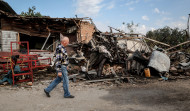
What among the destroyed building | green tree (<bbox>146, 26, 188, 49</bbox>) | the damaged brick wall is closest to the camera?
the destroyed building

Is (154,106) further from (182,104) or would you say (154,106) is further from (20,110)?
(20,110)

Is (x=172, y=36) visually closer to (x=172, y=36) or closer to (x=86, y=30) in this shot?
(x=172, y=36)

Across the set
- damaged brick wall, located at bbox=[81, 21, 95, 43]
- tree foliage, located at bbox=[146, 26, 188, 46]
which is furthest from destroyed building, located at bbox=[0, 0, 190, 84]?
tree foliage, located at bbox=[146, 26, 188, 46]

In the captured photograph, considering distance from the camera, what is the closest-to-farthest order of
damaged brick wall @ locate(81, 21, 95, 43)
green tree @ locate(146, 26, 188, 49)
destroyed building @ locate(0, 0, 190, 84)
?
destroyed building @ locate(0, 0, 190, 84) → damaged brick wall @ locate(81, 21, 95, 43) → green tree @ locate(146, 26, 188, 49)

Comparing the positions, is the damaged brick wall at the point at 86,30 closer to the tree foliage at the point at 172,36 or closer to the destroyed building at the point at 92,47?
the destroyed building at the point at 92,47

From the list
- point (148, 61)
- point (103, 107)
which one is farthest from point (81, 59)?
point (103, 107)

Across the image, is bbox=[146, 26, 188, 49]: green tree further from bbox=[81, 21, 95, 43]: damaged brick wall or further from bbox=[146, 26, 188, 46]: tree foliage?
bbox=[81, 21, 95, 43]: damaged brick wall

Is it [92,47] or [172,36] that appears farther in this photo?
[172,36]

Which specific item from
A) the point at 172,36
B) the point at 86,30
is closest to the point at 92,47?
the point at 86,30

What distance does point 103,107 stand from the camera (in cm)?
327

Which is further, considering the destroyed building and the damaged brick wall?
the damaged brick wall

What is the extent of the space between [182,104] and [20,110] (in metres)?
3.92

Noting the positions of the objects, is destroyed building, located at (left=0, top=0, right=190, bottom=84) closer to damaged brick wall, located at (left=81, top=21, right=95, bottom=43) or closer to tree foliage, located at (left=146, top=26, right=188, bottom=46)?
damaged brick wall, located at (left=81, top=21, right=95, bottom=43)

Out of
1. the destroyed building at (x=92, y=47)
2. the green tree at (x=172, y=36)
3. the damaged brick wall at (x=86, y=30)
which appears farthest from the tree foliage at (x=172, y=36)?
the damaged brick wall at (x=86, y=30)
